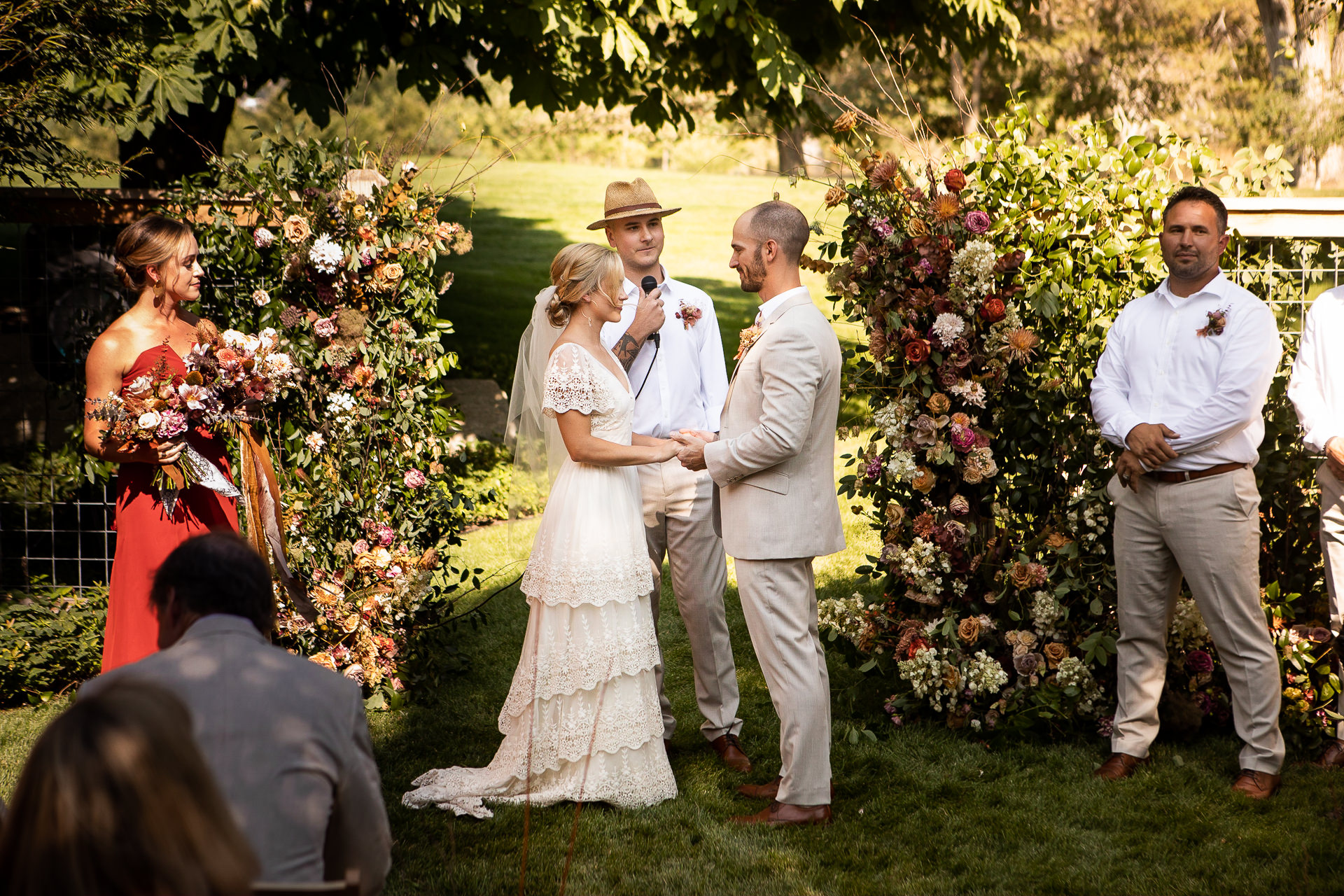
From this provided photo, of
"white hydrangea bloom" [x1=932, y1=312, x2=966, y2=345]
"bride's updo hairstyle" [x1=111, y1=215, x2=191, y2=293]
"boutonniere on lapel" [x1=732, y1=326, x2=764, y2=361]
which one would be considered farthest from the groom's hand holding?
"bride's updo hairstyle" [x1=111, y1=215, x2=191, y2=293]

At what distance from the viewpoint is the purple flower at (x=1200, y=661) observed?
4652 mm

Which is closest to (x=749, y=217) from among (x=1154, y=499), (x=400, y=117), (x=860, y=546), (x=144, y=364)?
(x=1154, y=499)

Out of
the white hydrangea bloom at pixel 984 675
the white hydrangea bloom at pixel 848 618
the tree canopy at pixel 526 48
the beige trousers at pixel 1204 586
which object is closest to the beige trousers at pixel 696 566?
the white hydrangea bloom at pixel 848 618

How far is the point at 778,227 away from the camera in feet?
13.0

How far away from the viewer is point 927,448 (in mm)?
4840

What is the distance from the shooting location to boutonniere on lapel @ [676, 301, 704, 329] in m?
4.68

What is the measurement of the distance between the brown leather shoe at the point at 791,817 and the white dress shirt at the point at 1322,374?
94.6 inches

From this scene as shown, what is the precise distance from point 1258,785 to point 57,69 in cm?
643

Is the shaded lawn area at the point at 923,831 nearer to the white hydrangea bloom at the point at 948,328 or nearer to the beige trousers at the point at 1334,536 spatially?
the beige trousers at the point at 1334,536

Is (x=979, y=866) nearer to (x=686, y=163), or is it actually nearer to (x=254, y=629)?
(x=254, y=629)

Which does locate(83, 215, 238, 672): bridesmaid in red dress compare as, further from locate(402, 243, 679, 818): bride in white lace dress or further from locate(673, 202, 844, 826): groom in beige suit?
locate(673, 202, 844, 826): groom in beige suit

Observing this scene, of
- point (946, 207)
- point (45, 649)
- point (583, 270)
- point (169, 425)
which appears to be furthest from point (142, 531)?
point (946, 207)

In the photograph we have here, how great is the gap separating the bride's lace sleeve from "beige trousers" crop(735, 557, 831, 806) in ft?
2.73

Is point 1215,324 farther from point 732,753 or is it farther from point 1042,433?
point 732,753
